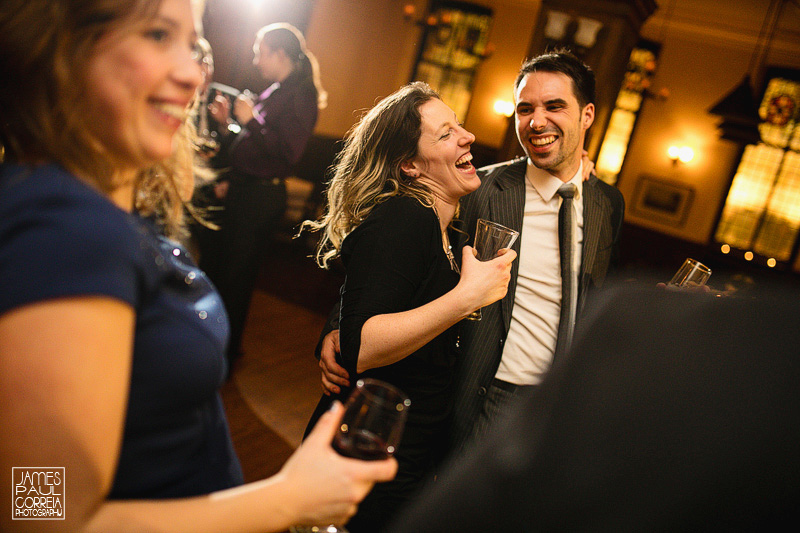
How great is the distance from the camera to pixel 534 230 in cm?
204

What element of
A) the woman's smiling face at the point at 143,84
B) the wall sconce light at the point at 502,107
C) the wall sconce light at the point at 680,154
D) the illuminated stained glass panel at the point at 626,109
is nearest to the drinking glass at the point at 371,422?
the woman's smiling face at the point at 143,84

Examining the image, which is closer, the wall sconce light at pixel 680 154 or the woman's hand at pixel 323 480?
the woman's hand at pixel 323 480

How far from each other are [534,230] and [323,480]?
147cm

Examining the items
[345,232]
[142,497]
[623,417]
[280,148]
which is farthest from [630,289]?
[280,148]

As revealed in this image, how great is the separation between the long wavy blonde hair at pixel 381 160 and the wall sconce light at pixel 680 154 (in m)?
9.53

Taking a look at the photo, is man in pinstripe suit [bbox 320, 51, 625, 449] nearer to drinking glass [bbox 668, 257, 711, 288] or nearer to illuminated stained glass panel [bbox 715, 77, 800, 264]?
drinking glass [bbox 668, 257, 711, 288]

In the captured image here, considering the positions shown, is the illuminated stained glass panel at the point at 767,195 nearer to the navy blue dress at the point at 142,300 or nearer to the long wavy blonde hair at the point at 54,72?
the navy blue dress at the point at 142,300

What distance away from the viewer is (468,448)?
173 centimetres

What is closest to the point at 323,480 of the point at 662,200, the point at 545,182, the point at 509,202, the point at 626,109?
the point at 509,202

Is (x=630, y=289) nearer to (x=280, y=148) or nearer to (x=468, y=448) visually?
(x=468, y=448)

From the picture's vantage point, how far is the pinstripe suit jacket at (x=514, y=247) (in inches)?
70.7

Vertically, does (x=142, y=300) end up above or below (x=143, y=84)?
below

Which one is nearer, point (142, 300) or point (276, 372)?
point (142, 300)

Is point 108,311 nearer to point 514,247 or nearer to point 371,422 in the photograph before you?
point 371,422
